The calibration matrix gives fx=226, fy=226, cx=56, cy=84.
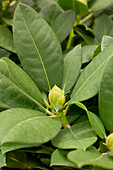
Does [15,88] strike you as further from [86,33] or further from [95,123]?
[86,33]

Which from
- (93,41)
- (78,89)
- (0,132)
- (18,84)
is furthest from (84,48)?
(0,132)

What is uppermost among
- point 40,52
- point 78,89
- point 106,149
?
point 40,52

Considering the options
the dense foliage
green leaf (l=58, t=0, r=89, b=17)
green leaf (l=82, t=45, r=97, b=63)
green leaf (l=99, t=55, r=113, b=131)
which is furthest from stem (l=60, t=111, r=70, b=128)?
green leaf (l=58, t=0, r=89, b=17)

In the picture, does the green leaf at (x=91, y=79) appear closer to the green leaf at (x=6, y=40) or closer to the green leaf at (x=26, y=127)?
the green leaf at (x=26, y=127)

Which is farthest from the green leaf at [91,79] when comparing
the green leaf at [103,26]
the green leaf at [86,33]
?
the green leaf at [103,26]

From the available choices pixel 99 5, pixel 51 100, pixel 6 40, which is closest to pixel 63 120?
pixel 51 100

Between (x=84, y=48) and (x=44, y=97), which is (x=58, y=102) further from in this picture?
(x=84, y=48)
